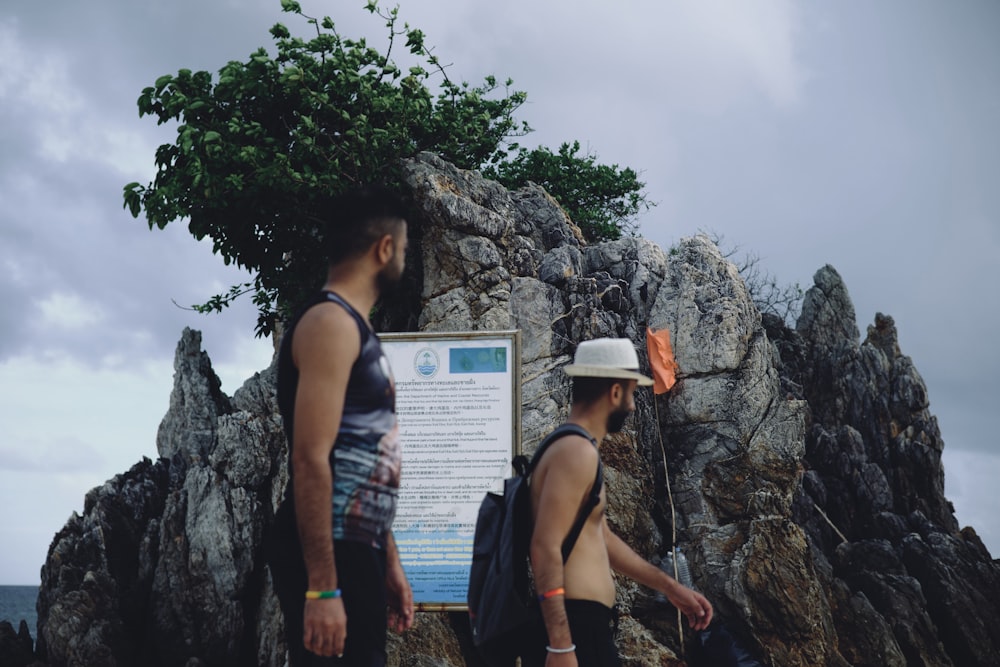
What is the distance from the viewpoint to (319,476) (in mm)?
2943

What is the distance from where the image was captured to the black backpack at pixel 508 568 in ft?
13.5

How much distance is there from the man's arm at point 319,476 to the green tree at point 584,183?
812 inches

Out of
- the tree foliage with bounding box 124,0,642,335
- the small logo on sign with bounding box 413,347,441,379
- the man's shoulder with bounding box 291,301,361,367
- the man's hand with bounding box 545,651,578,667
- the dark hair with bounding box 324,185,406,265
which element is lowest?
the man's hand with bounding box 545,651,578,667

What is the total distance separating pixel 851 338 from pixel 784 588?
55.3 feet

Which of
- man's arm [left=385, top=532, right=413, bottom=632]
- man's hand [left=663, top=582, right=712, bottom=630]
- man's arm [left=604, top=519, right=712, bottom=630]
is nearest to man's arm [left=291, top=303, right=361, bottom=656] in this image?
man's arm [left=385, top=532, right=413, bottom=632]

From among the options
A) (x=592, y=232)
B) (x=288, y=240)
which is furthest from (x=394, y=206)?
(x=592, y=232)

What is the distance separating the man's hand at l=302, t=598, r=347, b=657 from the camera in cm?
296

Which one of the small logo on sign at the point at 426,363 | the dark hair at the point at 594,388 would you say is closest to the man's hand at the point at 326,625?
the dark hair at the point at 594,388

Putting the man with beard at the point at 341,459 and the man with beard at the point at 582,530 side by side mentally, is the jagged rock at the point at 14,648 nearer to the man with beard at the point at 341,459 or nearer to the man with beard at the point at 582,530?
the man with beard at the point at 582,530

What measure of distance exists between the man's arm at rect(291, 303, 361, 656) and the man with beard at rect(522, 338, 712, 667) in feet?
3.81

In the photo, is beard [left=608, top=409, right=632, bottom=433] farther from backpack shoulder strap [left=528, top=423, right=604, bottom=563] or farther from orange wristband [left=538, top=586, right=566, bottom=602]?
orange wristband [left=538, top=586, right=566, bottom=602]

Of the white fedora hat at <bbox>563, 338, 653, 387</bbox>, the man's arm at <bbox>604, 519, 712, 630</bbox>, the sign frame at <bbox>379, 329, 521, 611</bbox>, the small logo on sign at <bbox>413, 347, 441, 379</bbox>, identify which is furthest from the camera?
the small logo on sign at <bbox>413, 347, 441, 379</bbox>

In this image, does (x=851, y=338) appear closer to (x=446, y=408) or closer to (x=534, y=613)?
(x=446, y=408)

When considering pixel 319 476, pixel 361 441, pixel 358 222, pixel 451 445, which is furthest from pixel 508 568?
pixel 451 445
